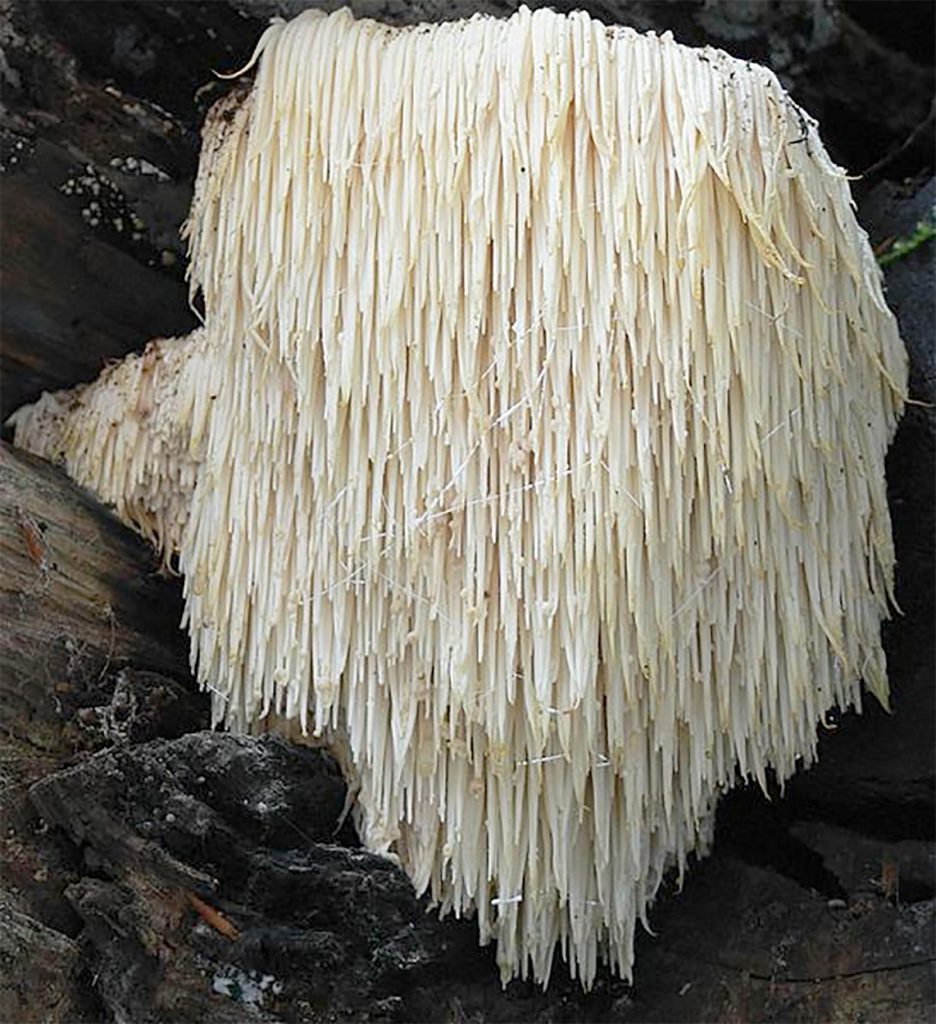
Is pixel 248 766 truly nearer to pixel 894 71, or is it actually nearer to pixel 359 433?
pixel 359 433

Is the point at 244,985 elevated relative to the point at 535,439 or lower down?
lower down

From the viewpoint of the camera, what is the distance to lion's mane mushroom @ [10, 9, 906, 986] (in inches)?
65.2

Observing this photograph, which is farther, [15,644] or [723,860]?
[723,860]

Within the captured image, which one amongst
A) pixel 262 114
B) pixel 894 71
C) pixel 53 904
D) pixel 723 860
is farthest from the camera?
pixel 894 71

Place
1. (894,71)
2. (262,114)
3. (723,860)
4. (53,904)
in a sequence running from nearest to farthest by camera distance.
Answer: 1. (53,904)
2. (262,114)
3. (723,860)
4. (894,71)

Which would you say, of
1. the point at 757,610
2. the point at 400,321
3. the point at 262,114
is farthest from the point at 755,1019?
the point at 262,114

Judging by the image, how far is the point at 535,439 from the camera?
1678 mm

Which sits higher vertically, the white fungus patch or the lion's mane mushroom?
the lion's mane mushroom

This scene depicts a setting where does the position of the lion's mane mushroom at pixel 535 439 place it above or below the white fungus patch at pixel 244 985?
above

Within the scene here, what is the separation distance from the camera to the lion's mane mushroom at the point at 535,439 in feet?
5.43

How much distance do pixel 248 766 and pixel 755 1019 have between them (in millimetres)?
914

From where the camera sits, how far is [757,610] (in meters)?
1.77

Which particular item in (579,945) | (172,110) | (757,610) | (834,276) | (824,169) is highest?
(172,110)

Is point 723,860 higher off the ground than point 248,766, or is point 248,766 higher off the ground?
point 248,766
